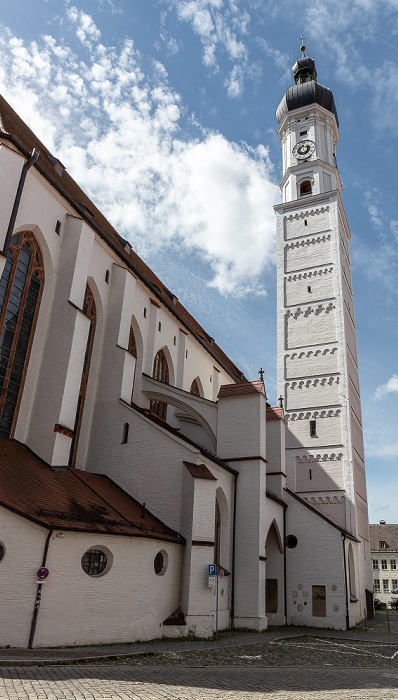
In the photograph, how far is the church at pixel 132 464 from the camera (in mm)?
11539

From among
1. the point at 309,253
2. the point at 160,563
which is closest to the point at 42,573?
the point at 160,563

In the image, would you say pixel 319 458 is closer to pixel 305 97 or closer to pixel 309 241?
pixel 309 241

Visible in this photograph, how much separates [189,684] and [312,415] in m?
21.2

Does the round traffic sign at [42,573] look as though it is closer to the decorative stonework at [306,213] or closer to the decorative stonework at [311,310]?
the decorative stonework at [311,310]

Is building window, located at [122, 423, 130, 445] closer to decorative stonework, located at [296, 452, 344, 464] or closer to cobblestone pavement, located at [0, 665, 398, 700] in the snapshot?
cobblestone pavement, located at [0, 665, 398, 700]

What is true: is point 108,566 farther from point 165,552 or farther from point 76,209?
point 76,209

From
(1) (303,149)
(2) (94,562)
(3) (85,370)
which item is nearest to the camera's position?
(2) (94,562)

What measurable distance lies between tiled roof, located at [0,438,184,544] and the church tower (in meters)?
13.5

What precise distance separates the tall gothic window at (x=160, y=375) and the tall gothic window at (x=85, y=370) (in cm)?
428

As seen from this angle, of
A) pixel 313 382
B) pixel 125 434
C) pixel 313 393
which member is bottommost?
pixel 125 434

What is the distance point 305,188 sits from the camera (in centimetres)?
3453

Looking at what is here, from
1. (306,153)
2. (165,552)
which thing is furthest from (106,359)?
(306,153)

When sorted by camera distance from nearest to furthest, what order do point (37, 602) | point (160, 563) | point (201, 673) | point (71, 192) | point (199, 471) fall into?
point (201, 673) < point (37, 602) < point (160, 563) < point (199, 471) < point (71, 192)

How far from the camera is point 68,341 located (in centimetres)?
1549
